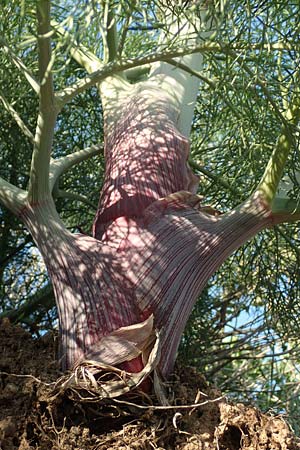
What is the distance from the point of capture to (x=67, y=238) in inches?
70.6

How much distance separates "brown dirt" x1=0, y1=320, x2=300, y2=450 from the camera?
1561 mm

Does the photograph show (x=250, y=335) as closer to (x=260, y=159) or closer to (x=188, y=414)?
(x=260, y=159)

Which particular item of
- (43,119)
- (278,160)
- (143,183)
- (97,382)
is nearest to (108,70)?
(43,119)

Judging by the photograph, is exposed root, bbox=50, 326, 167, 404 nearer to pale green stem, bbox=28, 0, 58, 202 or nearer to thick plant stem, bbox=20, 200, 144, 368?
thick plant stem, bbox=20, 200, 144, 368

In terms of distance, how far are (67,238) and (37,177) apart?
162 mm

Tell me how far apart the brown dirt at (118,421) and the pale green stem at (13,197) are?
353 millimetres

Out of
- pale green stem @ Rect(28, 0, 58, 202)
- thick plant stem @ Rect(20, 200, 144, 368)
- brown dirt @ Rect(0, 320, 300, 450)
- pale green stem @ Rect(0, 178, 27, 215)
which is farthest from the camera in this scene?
pale green stem @ Rect(0, 178, 27, 215)

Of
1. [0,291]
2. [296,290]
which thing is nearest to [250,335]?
[296,290]

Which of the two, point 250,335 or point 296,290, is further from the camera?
point 250,335

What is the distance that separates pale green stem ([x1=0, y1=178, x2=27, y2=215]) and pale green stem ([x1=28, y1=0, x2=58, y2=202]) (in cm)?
4

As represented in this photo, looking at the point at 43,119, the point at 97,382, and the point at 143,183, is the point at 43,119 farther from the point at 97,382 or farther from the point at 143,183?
the point at 97,382

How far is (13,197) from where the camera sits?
1834 millimetres

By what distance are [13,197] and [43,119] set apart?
26cm

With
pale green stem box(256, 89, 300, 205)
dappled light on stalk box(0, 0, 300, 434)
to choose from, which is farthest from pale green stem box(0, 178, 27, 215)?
pale green stem box(256, 89, 300, 205)
